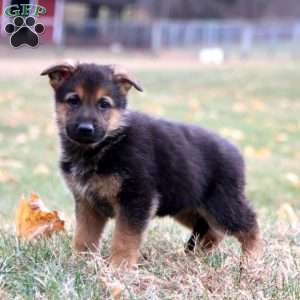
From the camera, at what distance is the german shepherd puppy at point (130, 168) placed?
15.6ft

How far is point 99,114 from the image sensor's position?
196 inches

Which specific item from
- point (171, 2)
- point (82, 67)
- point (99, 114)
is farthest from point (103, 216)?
point (171, 2)

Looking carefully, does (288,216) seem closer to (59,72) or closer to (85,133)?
(85,133)

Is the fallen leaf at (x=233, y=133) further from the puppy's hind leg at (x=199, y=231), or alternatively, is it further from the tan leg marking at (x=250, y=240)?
the tan leg marking at (x=250, y=240)

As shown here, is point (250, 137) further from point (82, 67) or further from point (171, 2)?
point (171, 2)

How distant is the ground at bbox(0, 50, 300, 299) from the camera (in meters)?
4.19

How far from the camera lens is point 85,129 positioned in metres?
4.82

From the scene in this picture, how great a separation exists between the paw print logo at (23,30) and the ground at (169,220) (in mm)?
731

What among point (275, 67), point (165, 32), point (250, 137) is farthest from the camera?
point (165, 32)

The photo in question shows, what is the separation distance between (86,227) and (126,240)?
493 mm

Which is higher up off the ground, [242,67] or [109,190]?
[109,190]

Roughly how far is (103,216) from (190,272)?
34.3 inches

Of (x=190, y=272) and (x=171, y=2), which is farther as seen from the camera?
(x=171, y=2)

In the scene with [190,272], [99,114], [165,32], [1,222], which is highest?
[99,114]
